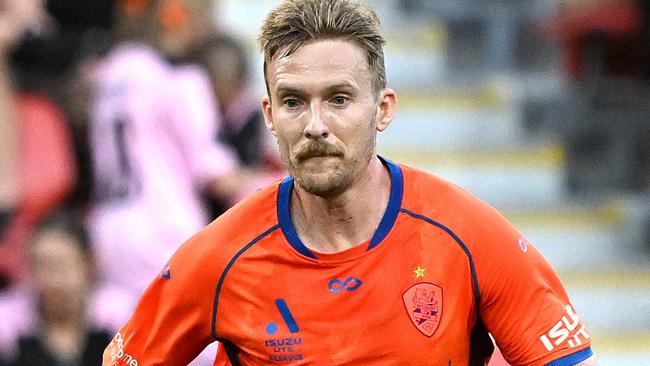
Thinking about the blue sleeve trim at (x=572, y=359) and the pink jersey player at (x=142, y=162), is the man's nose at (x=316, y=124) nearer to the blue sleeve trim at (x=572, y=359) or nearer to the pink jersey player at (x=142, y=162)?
the blue sleeve trim at (x=572, y=359)

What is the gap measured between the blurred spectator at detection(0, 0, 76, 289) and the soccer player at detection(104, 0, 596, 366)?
7.93 feet

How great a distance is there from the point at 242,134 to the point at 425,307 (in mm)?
3045

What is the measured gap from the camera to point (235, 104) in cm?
629

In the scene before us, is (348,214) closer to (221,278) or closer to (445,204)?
(445,204)

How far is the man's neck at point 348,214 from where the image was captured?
136 inches

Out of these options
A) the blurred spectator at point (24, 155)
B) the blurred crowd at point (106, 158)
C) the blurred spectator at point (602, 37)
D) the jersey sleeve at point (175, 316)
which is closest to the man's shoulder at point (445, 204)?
the jersey sleeve at point (175, 316)

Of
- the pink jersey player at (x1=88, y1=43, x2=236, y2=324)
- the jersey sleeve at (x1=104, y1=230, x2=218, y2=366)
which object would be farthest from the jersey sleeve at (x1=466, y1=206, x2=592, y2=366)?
the pink jersey player at (x1=88, y1=43, x2=236, y2=324)

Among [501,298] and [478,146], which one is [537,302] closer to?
[501,298]

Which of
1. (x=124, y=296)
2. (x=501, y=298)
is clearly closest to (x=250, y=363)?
(x=501, y=298)

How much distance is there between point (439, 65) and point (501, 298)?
495 centimetres

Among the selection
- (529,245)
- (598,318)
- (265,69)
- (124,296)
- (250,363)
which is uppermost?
(265,69)

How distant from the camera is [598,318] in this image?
750 centimetres

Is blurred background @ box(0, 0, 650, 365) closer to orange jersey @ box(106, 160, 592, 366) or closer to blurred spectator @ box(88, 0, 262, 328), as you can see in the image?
blurred spectator @ box(88, 0, 262, 328)

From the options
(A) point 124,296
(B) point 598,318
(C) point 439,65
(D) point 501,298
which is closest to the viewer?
(D) point 501,298
